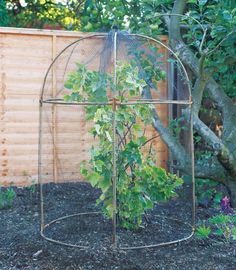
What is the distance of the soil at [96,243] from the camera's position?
Answer: 351cm

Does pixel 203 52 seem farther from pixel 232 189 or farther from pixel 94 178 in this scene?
pixel 94 178

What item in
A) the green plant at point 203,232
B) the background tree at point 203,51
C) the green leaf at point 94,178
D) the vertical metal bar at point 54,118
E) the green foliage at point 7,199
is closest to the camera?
the green leaf at point 94,178

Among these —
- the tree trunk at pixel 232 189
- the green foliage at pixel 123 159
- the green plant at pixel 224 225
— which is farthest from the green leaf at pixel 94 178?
the tree trunk at pixel 232 189

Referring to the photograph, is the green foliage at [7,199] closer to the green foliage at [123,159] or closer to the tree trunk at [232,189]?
the green foliage at [123,159]

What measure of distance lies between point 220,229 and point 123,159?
1010mm

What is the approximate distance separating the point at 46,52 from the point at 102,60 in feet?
5.67

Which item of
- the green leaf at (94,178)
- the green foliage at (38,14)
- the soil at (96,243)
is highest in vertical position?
the green foliage at (38,14)

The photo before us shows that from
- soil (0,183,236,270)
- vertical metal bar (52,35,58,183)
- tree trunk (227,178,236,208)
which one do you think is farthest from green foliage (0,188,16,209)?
tree trunk (227,178,236,208)

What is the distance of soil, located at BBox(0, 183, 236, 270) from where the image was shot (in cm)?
351

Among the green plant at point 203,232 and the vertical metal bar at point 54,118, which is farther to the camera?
the vertical metal bar at point 54,118

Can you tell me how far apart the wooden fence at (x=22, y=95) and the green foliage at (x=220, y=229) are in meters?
2.25

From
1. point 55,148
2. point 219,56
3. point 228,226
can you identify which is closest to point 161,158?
point 55,148

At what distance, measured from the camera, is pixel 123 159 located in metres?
4.07

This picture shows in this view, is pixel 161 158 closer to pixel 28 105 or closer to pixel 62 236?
pixel 28 105
